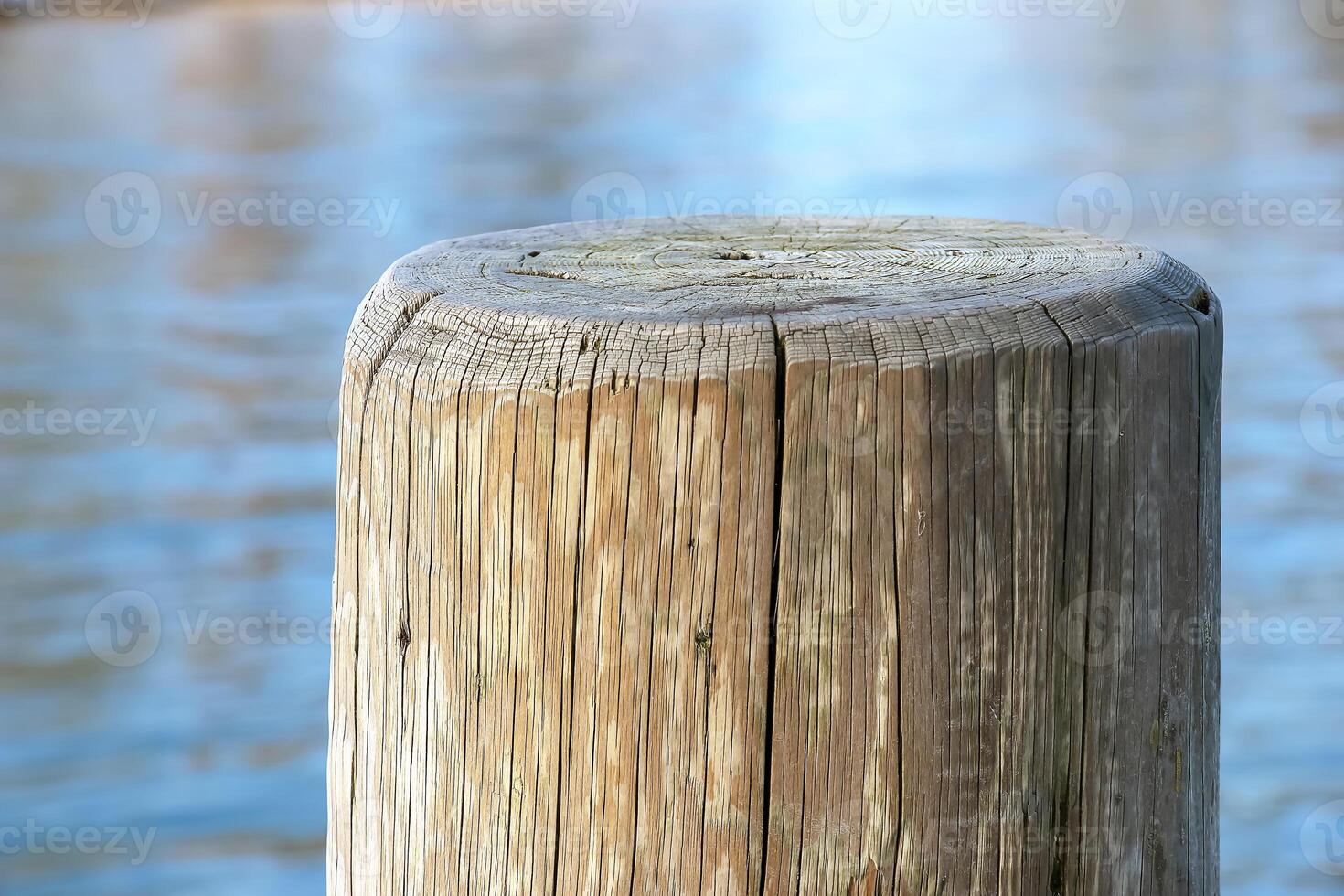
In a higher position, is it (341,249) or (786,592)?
(786,592)

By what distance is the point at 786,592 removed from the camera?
1.13 meters

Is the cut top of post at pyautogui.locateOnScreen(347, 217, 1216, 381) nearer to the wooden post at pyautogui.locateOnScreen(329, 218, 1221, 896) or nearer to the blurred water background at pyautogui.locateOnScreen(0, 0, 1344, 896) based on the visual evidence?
the wooden post at pyautogui.locateOnScreen(329, 218, 1221, 896)

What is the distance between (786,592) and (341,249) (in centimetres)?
809

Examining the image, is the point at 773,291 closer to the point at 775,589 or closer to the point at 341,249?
the point at 775,589

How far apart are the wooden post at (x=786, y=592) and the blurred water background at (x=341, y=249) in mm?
2792

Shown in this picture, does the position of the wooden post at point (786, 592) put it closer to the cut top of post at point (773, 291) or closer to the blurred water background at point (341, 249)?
the cut top of post at point (773, 291)

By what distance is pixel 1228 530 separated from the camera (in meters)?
5.00

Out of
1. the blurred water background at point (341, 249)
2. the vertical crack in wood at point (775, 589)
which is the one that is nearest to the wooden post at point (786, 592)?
the vertical crack in wood at point (775, 589)

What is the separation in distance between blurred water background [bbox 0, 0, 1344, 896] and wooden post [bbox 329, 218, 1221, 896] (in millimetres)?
2792

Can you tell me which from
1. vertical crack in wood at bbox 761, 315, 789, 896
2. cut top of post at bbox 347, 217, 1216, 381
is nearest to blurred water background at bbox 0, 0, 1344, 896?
cut top of post at bbox 347, 217, 1216, 381

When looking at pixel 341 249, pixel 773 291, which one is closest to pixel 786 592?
pixel 773 291

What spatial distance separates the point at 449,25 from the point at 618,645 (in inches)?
844

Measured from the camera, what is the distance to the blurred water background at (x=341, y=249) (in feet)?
→ 13.7

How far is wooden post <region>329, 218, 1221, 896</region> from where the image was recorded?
44.7 inches
